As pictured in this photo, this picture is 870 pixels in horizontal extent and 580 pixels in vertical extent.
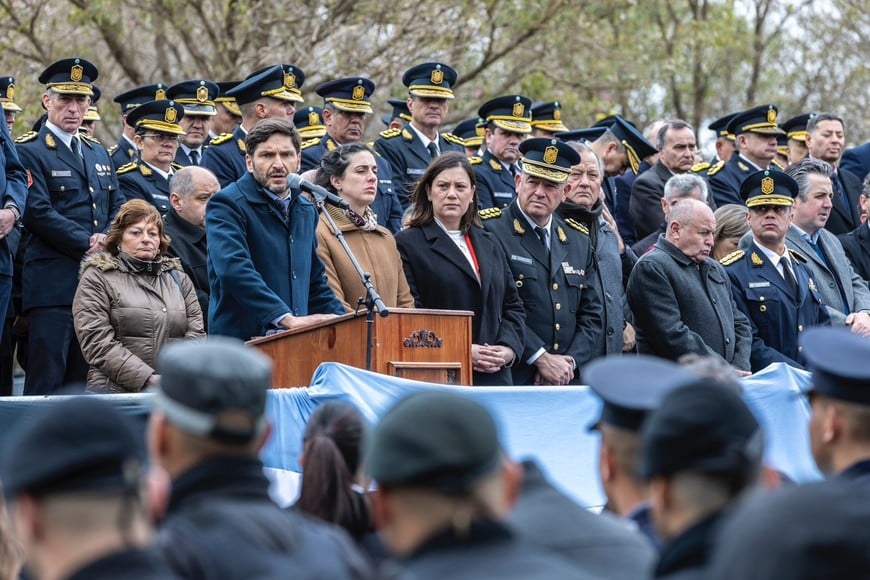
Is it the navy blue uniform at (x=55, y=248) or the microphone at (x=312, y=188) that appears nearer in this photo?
the microphone at (x=312, y=188)

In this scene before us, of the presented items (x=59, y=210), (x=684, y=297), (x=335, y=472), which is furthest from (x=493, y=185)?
(x=335, y=472)

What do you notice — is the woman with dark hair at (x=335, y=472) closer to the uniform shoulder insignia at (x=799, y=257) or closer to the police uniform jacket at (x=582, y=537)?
the police uniform jacket at (x=582, y=537)

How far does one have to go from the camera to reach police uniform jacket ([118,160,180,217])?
1046 centimetres

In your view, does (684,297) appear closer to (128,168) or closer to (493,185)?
(493,185)

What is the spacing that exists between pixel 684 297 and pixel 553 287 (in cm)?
80

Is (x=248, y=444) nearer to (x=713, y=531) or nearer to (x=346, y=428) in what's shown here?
(x=713, y=531)

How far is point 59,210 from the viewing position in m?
10.2

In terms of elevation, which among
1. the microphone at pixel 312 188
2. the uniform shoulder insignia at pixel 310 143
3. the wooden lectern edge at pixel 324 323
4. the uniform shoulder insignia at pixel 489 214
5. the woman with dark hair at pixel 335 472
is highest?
the uniform shoulder insignia at pixel 310 143

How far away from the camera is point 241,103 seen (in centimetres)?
1095

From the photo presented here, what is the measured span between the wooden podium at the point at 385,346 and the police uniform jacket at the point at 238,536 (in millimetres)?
→ 3995

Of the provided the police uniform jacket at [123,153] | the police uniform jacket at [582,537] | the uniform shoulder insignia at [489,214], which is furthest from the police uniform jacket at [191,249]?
the police uniform jacket at [582,537]

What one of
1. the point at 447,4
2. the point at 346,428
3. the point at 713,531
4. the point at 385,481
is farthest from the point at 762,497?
the point at 447,4

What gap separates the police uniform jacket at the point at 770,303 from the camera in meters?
10.3

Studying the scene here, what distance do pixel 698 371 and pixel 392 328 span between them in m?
3.12
